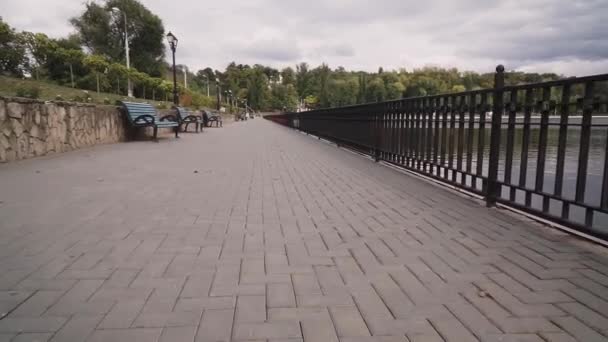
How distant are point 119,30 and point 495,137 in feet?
239

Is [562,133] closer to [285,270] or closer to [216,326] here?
[285,270]

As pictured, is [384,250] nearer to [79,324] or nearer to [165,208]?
[79,324]

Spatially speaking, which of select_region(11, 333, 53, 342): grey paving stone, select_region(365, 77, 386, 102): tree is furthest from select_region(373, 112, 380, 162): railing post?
select_region(11, 333, 53, 342): grey paving stone

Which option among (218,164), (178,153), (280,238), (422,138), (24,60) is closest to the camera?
(280,238)

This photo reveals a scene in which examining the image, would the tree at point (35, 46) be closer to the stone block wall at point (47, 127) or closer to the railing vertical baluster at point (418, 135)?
the stone block wall at point (47, 127)

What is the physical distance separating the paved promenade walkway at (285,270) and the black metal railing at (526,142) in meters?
0.35

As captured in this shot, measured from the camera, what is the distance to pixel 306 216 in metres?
3.93

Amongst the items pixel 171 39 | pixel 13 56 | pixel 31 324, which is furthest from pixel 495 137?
pixel 13 56

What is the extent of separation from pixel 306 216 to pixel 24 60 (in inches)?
1275

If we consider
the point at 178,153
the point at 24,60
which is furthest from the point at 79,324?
the point at 24,60

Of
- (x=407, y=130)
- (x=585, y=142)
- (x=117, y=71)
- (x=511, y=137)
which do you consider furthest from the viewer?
(x=117, y=71)

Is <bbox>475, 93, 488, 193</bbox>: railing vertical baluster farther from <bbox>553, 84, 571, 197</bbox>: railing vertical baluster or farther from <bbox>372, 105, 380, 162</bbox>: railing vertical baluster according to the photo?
<bbox>372, 105, 380, 162</bbox>: railing vertical baluster

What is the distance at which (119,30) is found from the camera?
2566 inches

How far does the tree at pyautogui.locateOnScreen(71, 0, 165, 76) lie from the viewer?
2525 inches
